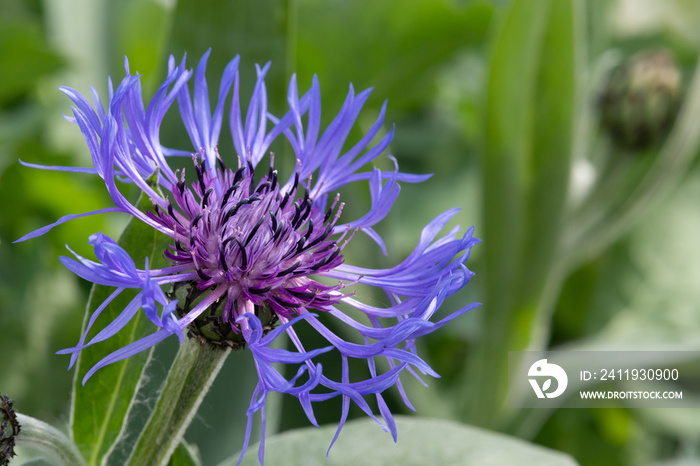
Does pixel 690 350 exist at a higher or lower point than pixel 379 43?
lower

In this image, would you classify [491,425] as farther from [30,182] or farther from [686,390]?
[30,182]

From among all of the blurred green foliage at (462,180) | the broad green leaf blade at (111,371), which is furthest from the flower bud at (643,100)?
the broad green leaf blade at (111,371)


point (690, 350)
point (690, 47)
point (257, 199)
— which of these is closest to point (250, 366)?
point (257, 199)

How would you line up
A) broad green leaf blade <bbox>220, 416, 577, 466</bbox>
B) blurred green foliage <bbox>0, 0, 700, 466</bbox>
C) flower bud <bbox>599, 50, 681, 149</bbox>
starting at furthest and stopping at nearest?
flower bud <bbox>599, 50, 681, 149</bbox> → blurred green foliage <bbox>0, 0, 700, 466</bbox> → broad green leaf blade <bbox>220, 416, 577, 466</bbox>

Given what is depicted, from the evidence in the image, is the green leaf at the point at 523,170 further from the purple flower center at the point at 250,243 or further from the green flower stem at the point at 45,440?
the green flower stem at the point at 45,440

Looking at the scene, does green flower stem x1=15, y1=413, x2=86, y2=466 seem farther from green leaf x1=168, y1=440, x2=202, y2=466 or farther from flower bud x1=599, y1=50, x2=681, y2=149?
flower bud x1=599, y1=50, x2=681, y2=149

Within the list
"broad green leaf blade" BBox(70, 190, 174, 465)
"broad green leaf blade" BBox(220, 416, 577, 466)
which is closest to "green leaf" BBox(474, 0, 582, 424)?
"broad green leaf blade" BBox(220, 416, 577, 466)

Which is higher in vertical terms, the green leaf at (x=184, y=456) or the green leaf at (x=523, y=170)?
the green leaf at (x=523, y=170)
